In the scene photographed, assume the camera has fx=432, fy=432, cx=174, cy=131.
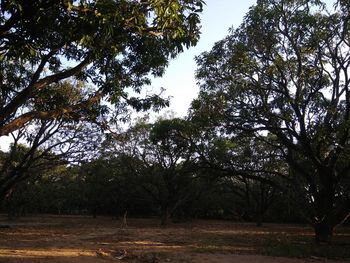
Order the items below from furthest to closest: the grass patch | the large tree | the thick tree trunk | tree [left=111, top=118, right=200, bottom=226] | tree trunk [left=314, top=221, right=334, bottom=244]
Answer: tree [left=111, top=118, right=200, bottom=226]
tree trunk [left=314, top=221, right=334, bottom=244]
the thick tree trunk
the grass patch
the large tree

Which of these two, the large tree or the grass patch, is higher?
the large tree

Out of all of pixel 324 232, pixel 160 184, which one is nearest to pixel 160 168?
pixel 160 184

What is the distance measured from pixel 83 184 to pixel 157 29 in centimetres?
4016

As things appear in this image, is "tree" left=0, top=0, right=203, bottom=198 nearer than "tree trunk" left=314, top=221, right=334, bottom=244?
Yes

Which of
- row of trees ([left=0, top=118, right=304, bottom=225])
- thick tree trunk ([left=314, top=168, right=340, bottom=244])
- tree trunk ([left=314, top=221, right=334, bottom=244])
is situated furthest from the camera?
row of trees ([left=0, top=118, right=304, bottom=225])

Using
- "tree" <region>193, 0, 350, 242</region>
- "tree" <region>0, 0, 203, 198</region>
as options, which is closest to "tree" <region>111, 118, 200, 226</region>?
"tree" <region>193, 0, 350, 242</region>

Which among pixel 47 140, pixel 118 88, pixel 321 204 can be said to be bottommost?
pixel 321 204

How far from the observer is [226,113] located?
57.6ft

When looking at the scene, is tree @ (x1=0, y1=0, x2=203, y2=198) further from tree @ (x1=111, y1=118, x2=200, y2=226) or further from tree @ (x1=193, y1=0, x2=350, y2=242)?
tree @ (x1=111, y1=118, x2=200, y2=226)

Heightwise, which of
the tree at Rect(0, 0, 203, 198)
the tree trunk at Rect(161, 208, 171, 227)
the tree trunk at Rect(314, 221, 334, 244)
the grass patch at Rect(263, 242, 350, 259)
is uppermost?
the tree at Rect(0, 0, 203, 198)

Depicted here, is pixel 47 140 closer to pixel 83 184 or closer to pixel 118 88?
pixel 118 88

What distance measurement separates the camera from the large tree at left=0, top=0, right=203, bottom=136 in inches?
265

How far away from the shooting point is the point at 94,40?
24.9 ft

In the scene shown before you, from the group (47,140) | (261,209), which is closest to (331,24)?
(47,140)
